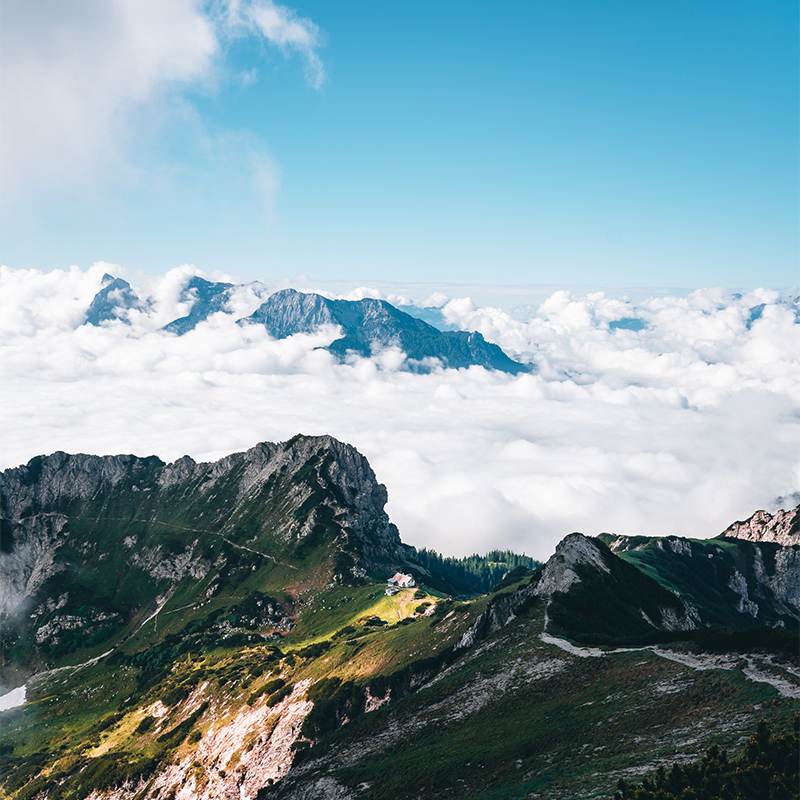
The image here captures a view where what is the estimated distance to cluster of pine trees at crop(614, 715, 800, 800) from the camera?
1191 inches

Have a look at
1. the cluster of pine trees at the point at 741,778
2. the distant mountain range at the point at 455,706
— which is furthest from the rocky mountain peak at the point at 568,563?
the cluster of pine trees at the point at 741,778

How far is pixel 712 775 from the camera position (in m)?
32.7

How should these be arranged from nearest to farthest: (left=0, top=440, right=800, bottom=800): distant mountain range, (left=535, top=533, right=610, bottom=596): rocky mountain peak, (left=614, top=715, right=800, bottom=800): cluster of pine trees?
1. (left=614, top=715, right=800, bottom=800): cluster of pine trees
2. (left=0, top=440, right=800, bottom=800): distant mountain range
3. (left=535, top=533, right=610, bottom=596): rocky mountain peak

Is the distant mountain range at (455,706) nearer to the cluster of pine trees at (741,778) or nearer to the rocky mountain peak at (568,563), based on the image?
the rocky mountain peak at (568,563)

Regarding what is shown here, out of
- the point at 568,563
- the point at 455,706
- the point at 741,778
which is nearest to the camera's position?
the point at 741,778

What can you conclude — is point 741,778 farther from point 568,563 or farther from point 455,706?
point 568,563

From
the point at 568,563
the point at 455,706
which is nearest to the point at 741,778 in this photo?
the point at 455,706

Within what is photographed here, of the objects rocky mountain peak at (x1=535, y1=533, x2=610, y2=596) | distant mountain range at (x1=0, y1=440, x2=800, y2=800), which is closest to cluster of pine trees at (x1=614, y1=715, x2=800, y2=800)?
distant mountain range at (x1=0, y1=440, x2=800, y2=800)

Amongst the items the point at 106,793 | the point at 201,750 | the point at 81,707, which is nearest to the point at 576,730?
the point at 201,750

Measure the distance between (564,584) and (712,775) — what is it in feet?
243

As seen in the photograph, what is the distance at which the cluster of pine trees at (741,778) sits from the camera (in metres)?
30.2

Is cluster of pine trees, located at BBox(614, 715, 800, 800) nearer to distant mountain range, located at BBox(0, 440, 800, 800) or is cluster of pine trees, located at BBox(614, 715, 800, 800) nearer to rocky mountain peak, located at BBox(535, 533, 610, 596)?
distant mountain range, located at BBox(0, 440, 800, 800)

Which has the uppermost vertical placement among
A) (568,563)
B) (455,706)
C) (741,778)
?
(741,778)

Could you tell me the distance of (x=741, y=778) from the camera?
3133cm
